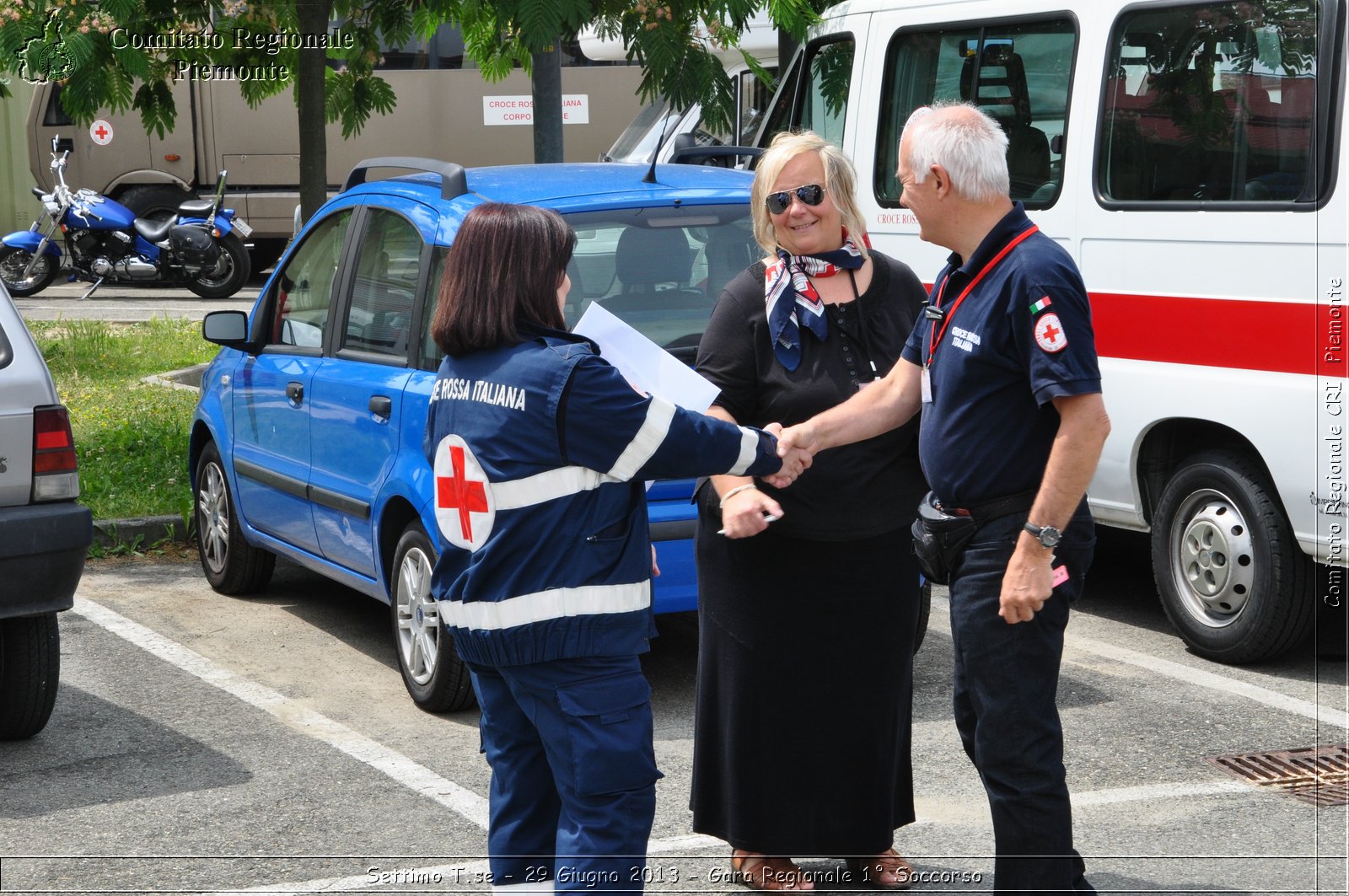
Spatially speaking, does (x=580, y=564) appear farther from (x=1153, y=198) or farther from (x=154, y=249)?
(x=154, y=249)

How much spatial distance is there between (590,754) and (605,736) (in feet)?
0.15

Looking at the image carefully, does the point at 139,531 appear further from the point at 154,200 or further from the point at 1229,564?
the point at 154,200

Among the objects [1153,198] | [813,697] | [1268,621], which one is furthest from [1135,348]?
[813,697]

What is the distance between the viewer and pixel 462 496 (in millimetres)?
3316

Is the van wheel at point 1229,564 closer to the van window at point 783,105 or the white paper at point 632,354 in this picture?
the white paper at point 632,354

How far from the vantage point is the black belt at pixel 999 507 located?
3.48m

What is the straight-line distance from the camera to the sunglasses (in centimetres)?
399

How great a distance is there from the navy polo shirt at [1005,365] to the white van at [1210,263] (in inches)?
105

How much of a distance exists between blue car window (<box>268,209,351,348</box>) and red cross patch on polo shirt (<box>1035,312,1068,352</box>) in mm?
3675

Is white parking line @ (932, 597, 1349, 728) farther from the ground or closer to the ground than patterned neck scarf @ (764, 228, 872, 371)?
closer to the ground

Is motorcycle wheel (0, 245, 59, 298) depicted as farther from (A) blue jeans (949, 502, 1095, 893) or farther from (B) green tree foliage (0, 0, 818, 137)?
(A) blue jeans (949, 502, 1095, 893)

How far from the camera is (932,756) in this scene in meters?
5.18

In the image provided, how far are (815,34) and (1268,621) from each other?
424cm

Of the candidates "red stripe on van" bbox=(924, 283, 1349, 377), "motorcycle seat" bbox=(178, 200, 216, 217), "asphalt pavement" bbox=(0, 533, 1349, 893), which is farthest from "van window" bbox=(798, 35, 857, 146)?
"motorcycle seat" bbox=(178, 200, 216, 217)
